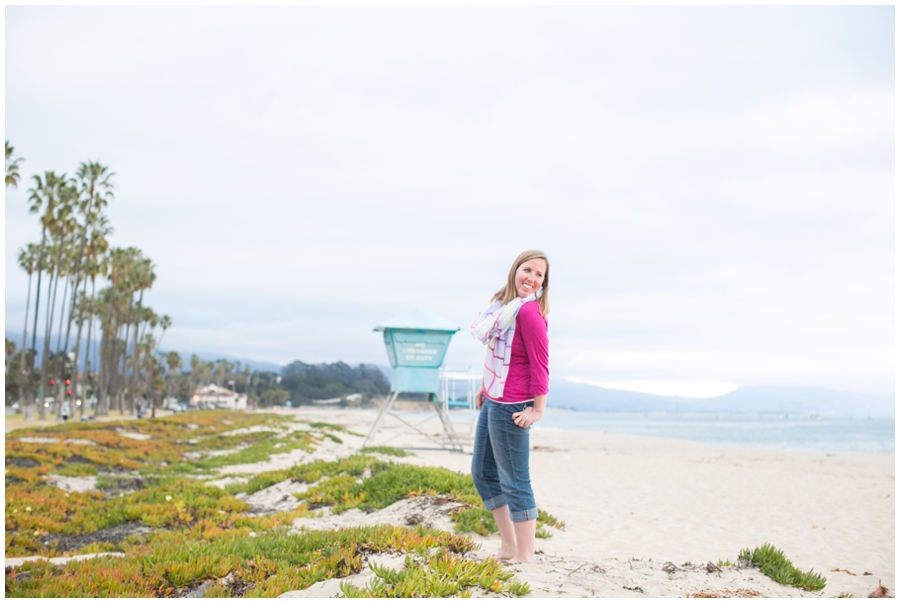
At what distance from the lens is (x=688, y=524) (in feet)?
28.3

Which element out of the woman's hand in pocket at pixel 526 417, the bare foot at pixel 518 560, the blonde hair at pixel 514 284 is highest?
the blonde hair at pixel 514 284

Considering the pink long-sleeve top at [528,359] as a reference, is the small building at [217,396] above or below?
below

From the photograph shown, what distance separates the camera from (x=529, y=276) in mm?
4254

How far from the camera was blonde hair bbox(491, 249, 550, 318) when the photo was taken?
4320mm

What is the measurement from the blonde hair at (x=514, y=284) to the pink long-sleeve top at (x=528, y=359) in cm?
19

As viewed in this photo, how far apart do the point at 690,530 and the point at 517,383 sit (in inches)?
217

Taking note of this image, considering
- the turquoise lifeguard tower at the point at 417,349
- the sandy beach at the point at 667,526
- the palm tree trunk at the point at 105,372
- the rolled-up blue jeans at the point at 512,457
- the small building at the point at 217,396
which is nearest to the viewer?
the rolled-up blue jeans at the point at 512,457

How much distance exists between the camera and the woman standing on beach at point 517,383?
4.04 meters

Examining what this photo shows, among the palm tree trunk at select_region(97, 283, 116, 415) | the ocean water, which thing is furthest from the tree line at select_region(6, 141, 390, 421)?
the ocean water

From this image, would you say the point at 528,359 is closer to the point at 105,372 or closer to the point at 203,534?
the point at 203,534

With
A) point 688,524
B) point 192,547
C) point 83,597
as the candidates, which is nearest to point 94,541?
point 192,547

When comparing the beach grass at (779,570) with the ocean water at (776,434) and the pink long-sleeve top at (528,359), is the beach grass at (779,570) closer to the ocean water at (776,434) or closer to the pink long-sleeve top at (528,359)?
the pink long-sleeve top at (528,359)

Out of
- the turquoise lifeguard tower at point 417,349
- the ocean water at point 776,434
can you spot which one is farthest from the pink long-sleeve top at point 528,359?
the ocean water at point 776,434

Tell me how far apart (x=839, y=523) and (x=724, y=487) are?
438 centimetres
